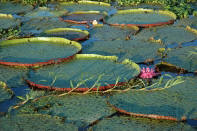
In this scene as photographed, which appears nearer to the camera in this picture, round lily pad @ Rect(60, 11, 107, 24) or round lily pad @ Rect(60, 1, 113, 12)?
round lily pad @ Rect(60, 11, 107, 24)

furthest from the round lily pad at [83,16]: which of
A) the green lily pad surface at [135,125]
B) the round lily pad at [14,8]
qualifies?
the green lily pad surface at [135,125]

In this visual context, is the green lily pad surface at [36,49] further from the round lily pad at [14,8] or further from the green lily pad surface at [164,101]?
the round lily pad at [14,8]

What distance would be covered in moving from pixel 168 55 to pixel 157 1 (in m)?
4.35

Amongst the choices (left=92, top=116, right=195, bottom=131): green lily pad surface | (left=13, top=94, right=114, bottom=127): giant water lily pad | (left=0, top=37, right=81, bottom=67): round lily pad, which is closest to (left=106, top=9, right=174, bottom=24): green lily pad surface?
(left=0, top=37, right=81, bottom=67): round lily pad

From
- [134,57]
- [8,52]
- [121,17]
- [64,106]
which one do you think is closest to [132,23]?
[121,17]

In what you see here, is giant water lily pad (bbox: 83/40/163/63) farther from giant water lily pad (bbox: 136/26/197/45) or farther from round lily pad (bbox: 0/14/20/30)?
round lily pad (bbox: 0/14/20/30)

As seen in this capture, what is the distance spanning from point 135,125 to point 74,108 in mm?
857

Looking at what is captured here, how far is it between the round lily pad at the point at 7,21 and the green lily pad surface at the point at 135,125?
15.8ft

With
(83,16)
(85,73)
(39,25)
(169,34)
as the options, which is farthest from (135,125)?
(83,16)

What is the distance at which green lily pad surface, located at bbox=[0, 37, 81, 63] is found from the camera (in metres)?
5.63

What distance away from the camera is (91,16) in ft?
28.0

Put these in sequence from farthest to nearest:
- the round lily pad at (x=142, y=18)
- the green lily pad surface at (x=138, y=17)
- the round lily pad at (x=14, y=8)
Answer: the round lily pad at (x=14, y=8)
the green lily pad surface at (x=138, y=17)
the round lily pad at (x=142, y=18)

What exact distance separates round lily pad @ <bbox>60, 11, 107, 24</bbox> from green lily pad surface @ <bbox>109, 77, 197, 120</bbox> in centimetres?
401

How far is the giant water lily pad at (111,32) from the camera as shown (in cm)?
684
